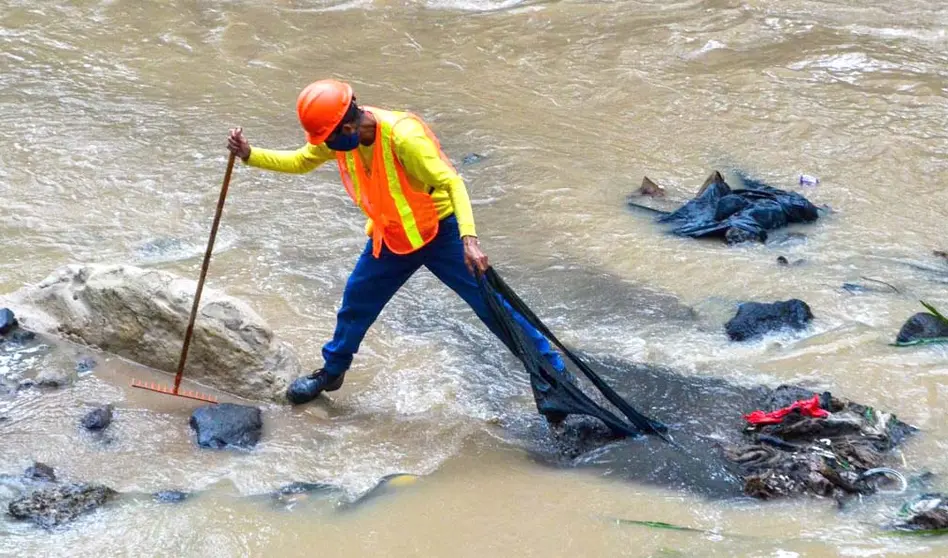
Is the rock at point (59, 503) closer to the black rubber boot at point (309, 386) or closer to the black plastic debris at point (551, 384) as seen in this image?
the black rubber boot at point (309, 386)

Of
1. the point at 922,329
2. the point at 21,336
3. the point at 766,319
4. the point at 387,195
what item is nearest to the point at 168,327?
the point at 21,336

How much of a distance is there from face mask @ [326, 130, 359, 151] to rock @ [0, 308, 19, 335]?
2148mm

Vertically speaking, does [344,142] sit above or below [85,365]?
above

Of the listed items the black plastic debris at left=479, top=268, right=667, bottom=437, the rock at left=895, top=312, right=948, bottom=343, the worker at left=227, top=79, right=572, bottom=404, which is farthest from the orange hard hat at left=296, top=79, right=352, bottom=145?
the rock at left=895, top=312, right=948, bottom=343

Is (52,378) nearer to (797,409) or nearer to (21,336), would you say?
(21,336)

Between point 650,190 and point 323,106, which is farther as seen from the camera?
point 650,190

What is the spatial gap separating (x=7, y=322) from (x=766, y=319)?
3.89 metres

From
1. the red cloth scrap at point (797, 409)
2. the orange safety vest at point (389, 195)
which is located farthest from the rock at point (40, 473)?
the red cloth scrap at point (797, 409)

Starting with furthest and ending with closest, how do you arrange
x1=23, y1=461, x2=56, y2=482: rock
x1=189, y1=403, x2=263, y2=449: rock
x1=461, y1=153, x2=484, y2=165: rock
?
x1=461, y1=153, x2=484, y2=165: rock → x1=189, y1=403, x2=263, y2=449: rock → x1=23, y1=461, x2=56, y2=482: rock

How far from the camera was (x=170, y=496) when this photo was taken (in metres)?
4.20

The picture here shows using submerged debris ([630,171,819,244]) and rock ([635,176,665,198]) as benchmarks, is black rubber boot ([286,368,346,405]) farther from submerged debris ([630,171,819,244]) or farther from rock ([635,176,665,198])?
rock ([635,176,665,198])

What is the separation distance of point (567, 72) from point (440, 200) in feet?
19.4

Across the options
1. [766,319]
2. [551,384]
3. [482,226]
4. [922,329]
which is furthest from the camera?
[482,226]

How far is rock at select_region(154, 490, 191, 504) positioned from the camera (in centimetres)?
418
